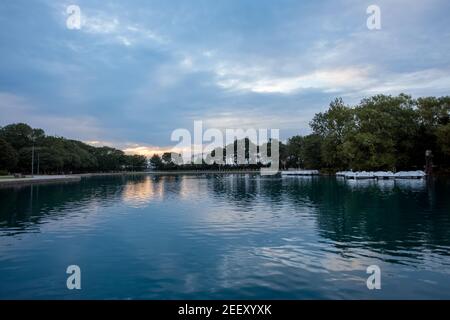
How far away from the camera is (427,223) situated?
16.4 m

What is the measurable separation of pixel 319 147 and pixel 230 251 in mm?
74440

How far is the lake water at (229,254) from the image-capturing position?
835cm

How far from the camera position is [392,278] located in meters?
8.93

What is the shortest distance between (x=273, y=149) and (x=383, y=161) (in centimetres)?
5760

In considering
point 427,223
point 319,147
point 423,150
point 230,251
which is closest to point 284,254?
point 230,251

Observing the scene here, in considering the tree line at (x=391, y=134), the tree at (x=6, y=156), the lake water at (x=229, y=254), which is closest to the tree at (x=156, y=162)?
the tree at (x=6, y=156)

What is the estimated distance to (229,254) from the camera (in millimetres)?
11500

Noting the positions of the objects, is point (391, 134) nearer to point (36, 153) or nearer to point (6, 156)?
point (6, 156)

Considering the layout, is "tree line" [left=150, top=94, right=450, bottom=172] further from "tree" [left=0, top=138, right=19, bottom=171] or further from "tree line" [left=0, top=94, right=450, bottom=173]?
"tree" [left=0, top=138, right=19, bottom=171]

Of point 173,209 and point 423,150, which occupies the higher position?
point 423,150

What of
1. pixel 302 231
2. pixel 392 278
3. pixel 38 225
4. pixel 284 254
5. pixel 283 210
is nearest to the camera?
pixel 392 278
